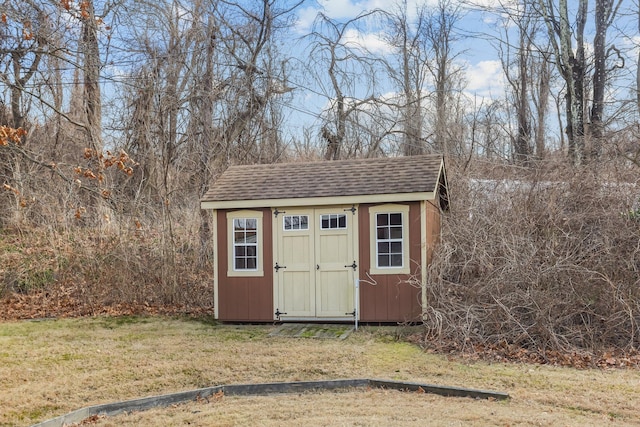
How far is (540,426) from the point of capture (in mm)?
4941

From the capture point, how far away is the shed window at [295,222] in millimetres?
10336

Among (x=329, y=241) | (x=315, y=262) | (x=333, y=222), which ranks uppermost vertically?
(x=333, y=222)

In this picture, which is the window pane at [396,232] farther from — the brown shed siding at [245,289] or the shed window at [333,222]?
the brown shed siding at [245,289]

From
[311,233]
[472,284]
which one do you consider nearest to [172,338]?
[311,233]

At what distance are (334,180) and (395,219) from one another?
1.34 m

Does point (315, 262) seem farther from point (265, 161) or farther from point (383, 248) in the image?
point (265, 161)

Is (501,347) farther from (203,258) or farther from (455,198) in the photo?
(203,258)

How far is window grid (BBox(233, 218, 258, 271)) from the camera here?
10547mm

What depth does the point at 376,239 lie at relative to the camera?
32.7 feet

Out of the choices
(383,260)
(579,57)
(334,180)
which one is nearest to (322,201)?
(334,180)

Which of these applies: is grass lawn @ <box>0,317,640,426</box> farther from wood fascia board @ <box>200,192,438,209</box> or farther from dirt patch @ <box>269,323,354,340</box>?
wood fascia board @ <box>200,192,438,209</box>

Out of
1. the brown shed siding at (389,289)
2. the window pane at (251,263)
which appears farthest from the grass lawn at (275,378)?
the window pane at (251,263)

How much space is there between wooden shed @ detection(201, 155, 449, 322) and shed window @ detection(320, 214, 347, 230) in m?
0.02

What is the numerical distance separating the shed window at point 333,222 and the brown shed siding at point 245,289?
3.13 ft
